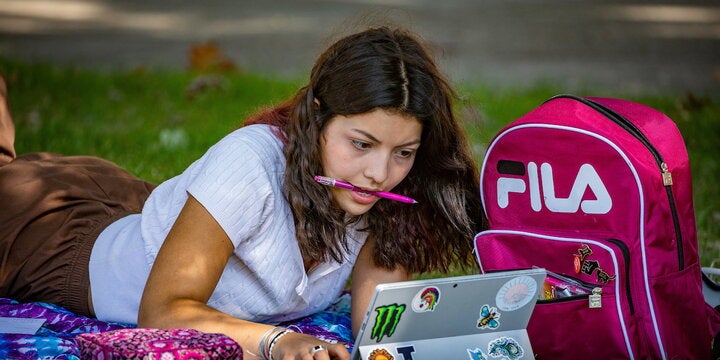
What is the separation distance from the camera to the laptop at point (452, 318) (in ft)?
6.79

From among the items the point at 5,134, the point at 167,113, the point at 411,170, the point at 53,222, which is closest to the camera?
the point at 411,170

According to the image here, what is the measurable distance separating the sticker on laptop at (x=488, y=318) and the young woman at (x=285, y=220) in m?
0.31

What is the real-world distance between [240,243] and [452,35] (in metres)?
5.37

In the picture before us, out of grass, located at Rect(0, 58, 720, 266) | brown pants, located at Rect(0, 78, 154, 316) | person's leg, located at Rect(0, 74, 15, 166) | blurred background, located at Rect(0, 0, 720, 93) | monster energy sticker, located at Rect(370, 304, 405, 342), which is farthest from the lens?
blurred background, located at Rect(0, 0, 720, 93)

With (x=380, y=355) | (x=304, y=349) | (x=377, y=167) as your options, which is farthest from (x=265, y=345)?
(x=377, y=167)

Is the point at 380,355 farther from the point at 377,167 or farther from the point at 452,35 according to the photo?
the point at 452,35

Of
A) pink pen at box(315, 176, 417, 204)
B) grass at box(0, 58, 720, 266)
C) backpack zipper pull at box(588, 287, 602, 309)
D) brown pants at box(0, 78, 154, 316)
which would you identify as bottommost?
grass at box(0, 58, 720, 266)

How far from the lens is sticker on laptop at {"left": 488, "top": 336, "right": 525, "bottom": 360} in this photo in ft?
7.42

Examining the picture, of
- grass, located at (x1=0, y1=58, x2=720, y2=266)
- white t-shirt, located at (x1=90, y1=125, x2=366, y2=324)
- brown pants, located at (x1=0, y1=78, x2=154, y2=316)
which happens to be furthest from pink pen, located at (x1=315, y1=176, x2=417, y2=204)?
grass, located at (x1=0, y1=58, x2=720, y2=266)

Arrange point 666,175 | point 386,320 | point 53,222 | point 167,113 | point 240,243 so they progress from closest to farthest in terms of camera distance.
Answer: point 386,320 < point 666,175 < point 240,243 < point 53,222 < point 167,113

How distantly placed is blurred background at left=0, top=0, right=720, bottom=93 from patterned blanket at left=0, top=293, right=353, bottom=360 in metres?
3.35

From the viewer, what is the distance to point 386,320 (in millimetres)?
2074

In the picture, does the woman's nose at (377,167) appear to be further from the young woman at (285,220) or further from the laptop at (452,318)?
the laptop at (452,318)

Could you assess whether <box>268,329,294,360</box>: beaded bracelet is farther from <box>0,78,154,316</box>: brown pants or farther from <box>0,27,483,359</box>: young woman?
<box>0,78,154,316</box>: brown pants
